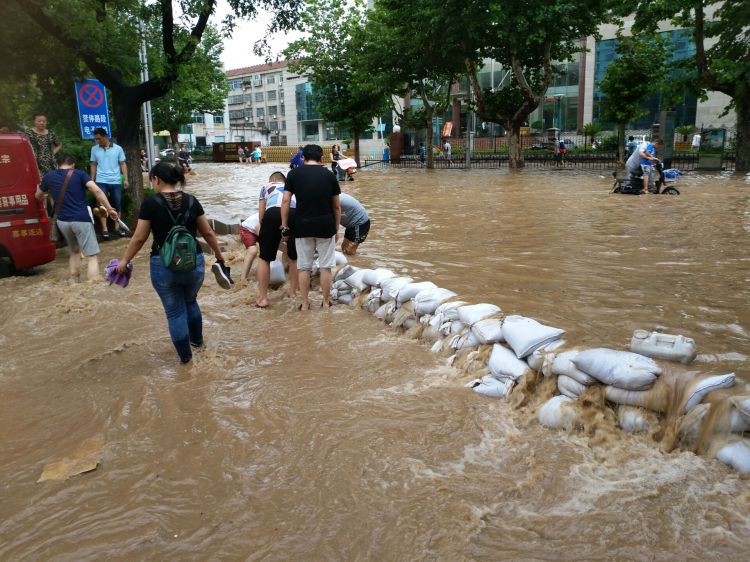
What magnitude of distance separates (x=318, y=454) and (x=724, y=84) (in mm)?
20530

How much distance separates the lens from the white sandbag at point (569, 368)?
3.46 m

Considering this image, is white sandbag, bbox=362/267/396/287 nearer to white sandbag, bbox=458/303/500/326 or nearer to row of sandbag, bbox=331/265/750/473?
row of sandbag, bbox=331/265/750/473

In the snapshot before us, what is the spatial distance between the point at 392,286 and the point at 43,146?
659cm

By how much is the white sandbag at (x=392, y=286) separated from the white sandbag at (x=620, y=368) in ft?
7.62

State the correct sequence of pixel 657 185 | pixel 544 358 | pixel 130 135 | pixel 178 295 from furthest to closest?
pixel 657 185 → pixel 130 135 → pixel 178 295 → pixel 544 358

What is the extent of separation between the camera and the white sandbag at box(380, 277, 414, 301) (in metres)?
5.58

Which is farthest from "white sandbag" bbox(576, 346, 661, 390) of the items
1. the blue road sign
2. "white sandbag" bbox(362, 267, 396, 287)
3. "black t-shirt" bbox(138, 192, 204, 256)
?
the blue road sign

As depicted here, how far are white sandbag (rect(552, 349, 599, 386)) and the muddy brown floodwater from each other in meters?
0.32

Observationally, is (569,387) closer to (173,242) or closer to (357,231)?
(173,242)

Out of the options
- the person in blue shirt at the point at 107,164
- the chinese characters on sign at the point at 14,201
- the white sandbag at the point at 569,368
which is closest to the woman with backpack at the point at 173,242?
the white sandbag at the point at 569,368

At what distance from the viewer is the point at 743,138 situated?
64.2 ft

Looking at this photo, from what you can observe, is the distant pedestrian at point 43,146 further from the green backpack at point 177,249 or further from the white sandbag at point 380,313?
the white sandbag at point 380,313

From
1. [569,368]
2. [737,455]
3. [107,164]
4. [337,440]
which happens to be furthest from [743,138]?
[337,440]

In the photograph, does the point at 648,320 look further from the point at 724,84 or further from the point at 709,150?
the point at 709,150
